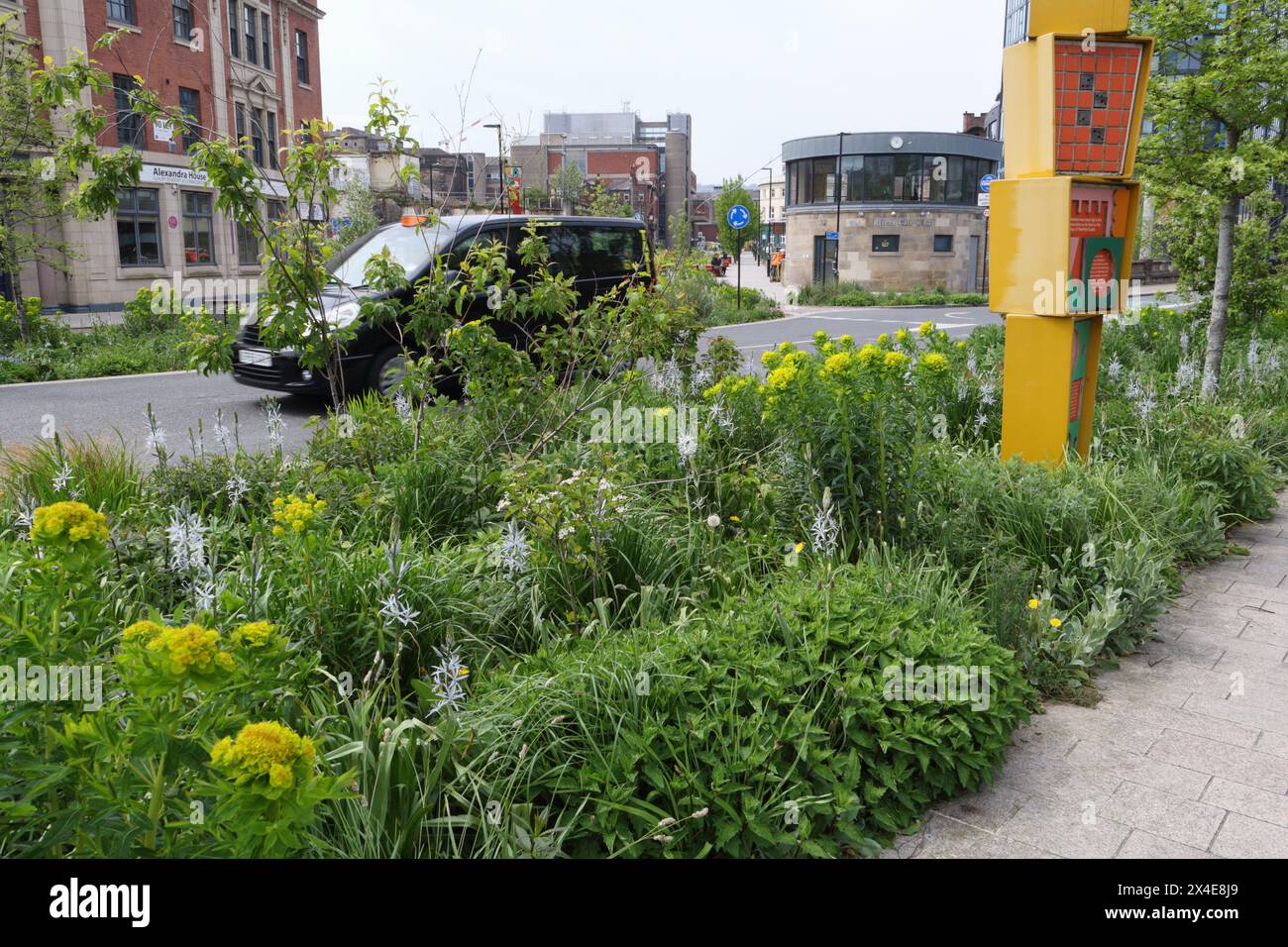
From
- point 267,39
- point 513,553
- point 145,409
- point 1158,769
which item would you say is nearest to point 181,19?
point 267,39

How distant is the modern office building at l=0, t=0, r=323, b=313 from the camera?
27609 millimetres

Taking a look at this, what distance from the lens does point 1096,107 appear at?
6199 mm

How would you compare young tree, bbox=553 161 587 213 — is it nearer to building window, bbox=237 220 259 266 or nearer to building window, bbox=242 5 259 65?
building window, bbox=242 5 259 65

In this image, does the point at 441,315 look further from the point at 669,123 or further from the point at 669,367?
the point at 669,123

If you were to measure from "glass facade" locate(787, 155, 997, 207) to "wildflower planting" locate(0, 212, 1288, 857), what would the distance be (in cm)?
4331

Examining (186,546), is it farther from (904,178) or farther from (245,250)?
(904,178)

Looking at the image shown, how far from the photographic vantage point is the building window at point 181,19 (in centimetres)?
3125

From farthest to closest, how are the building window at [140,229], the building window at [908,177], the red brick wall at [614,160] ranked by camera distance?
the red brick wall at [614,160]
the building window at [908,177]
the building window at [140,229]

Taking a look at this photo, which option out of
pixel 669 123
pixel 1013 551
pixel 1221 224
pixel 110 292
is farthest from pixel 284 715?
pixel 669 123

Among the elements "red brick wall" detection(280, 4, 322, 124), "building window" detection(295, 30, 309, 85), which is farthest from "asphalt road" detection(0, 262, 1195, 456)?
"building window" detection(295, 30, 309, 85)

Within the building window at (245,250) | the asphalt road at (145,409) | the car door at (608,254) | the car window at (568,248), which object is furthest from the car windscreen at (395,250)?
the building window at (245,250)

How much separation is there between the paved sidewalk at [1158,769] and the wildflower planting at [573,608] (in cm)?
14

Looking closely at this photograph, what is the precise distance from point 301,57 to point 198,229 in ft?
36.5

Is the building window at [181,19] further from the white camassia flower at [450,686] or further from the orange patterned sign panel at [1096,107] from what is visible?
the white camassia flower at [450,686]
